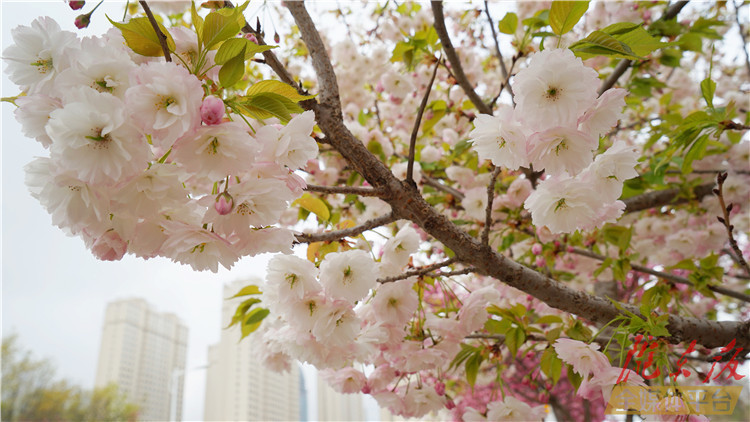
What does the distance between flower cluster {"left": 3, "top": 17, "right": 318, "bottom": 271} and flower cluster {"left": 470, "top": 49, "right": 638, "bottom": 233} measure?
0.80 ft

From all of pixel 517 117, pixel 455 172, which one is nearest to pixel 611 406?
pixel 517 117

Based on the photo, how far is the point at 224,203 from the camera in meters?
0.44

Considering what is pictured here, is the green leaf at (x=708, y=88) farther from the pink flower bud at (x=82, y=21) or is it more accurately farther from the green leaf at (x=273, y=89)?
the pink flower bud at (x=82, y=21)

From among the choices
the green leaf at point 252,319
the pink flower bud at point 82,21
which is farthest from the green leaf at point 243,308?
the pink flower bud at point 82,21

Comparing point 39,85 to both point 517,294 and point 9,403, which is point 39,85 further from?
point 9,403

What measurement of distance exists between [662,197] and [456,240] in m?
1.23

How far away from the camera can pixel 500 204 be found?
1277mm

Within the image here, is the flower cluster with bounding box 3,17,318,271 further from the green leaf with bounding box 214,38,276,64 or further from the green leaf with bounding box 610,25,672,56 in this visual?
the green leaf with bounding box 610,25,672,56

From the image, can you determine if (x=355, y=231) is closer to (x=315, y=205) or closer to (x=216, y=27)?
(x=315, y=205)

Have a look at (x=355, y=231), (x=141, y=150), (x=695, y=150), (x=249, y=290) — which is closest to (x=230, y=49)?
(x=141, y=150)

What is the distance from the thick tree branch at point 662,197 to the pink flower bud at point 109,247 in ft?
5.20

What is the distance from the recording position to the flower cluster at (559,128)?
47cm

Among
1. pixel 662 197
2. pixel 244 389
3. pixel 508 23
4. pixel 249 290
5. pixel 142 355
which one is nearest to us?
pixel 249 290

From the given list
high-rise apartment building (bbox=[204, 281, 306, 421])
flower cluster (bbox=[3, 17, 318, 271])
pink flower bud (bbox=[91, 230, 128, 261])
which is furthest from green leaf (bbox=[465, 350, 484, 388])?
high-rise apartment building (bbox=[204, 281, 306, 421])
